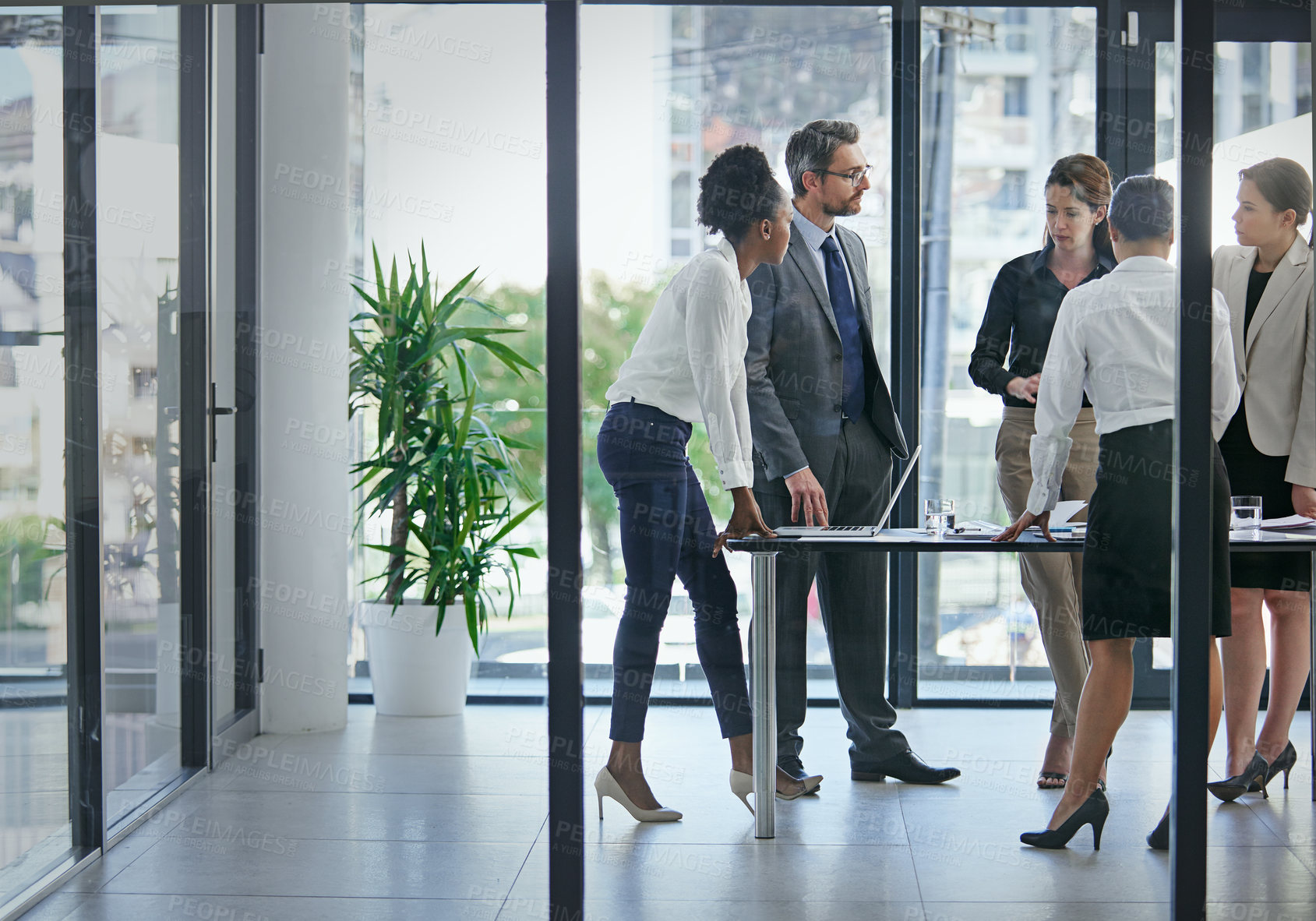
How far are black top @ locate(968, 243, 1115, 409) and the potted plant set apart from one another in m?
1.60

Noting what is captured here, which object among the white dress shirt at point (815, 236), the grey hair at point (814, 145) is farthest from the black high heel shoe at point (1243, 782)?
the grey hair at point (814, 145)

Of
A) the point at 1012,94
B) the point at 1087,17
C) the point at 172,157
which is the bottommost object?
the point at 172,157

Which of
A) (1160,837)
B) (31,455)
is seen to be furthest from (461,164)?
(1160,837)

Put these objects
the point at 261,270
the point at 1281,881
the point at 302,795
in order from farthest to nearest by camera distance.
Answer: the point at 261,270
the point at 302,795
the point at 1281,881

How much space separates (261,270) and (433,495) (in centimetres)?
97

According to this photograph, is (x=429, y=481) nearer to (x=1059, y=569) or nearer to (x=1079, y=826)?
(x=1059, y=569)

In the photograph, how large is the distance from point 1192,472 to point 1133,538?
0.60 meters

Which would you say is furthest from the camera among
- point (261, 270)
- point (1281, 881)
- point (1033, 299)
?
point (261, 270)

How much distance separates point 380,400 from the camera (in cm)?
426

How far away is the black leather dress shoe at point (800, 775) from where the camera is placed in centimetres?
340

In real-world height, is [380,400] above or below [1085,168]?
below

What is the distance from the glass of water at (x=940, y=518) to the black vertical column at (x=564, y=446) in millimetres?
1139

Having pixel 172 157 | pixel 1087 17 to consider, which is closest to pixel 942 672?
pixel 1087 17

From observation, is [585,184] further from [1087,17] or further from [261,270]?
[1087,17]
